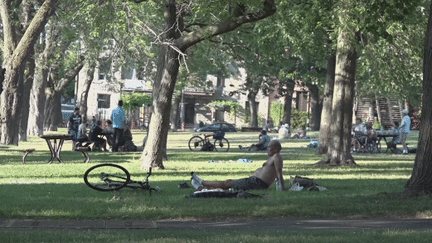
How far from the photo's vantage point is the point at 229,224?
11898mm

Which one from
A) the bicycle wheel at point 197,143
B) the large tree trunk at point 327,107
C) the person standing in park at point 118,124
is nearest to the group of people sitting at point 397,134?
the large tree trunk at point 327,107

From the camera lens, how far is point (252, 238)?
32.8 ft

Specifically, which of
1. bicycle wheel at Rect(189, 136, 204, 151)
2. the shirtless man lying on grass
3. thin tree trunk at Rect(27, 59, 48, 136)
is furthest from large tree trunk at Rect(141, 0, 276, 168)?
thin tree trunk at Rect(27, 59, 48, 136)

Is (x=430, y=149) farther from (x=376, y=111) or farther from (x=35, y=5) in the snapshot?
(x=376, y=111)

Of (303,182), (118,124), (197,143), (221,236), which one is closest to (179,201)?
(303,182)

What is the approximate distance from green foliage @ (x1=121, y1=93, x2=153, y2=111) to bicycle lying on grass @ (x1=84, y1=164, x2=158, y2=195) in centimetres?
7060

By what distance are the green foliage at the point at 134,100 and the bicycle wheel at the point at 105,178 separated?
70537 millimetres

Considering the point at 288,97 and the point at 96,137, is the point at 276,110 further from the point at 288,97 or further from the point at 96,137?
the point at 96,137

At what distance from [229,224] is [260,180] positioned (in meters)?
4.45

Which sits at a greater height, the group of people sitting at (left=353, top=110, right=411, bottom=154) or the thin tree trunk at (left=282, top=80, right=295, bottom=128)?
the thin tree trunk at (left=282, top=80, right=295, bottom=128)

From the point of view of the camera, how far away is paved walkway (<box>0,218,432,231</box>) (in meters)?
11.4

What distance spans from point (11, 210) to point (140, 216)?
1.85 m

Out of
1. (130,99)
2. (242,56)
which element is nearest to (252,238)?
(242,56)

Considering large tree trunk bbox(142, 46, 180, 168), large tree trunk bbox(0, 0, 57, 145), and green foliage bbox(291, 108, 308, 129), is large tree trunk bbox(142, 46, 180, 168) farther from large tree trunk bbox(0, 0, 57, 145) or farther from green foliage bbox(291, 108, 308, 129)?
green foliage bbox(291, 108, 308, 129)
